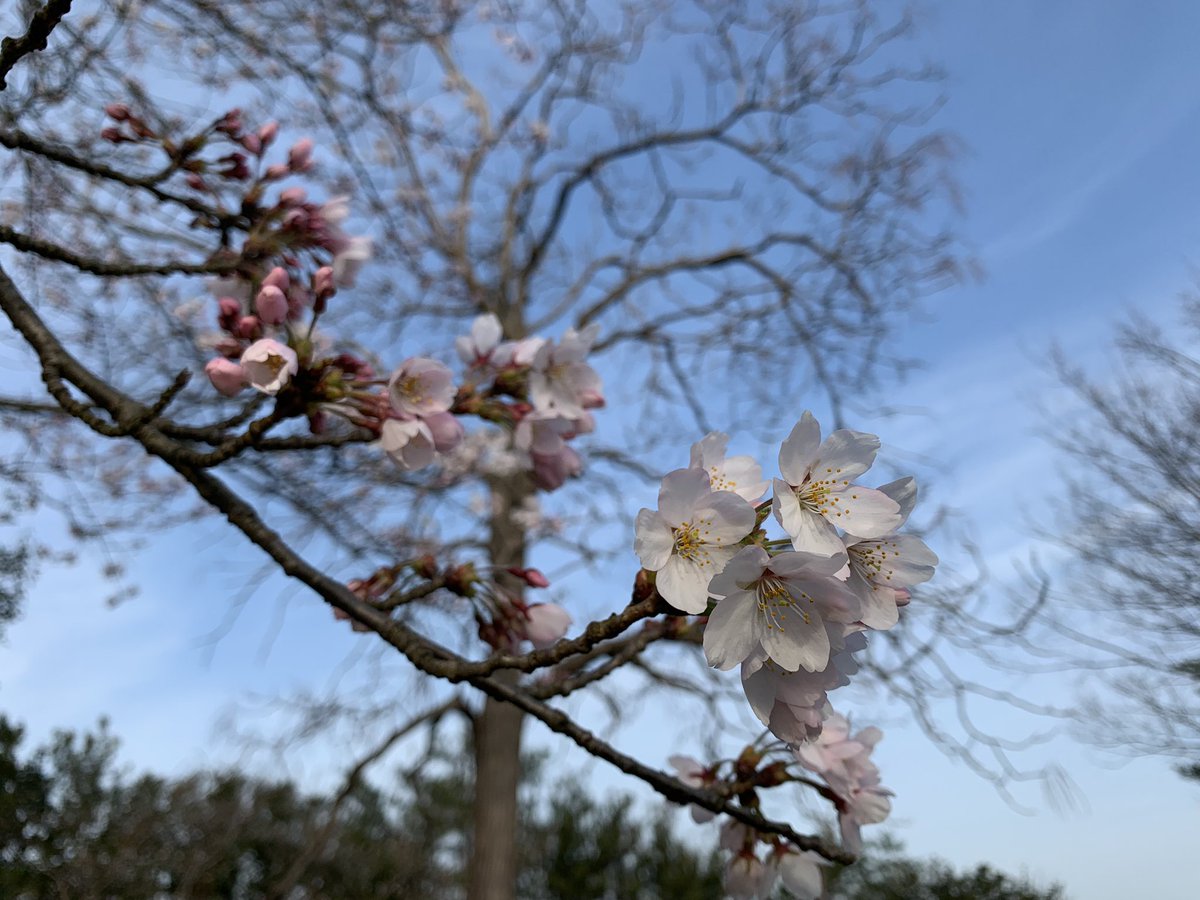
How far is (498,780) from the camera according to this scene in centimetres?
571

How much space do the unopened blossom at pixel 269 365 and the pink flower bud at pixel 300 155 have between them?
0.71 m

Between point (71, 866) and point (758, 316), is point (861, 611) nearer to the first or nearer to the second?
point (71, 866)

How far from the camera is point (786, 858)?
4.30 feet

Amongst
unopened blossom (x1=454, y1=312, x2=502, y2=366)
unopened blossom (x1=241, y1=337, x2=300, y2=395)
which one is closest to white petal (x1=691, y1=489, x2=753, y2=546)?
unopened blossom (x1=241, y1=337, x2=300, y2=395)

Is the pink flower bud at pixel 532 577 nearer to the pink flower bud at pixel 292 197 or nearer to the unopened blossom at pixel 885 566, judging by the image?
the unopened blossom at pixel 885 566

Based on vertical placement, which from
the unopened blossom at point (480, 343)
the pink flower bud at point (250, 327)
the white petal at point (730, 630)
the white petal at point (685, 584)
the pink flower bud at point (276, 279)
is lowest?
the white petal at point (730, 630)

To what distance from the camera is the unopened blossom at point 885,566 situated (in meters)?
0.89

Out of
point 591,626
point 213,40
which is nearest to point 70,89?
point 213,40

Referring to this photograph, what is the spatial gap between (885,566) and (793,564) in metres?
0.14

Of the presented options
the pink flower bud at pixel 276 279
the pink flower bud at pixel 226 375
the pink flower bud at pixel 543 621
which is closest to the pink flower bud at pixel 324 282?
the pink flower bud at pixel 276 279

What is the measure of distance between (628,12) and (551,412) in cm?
679

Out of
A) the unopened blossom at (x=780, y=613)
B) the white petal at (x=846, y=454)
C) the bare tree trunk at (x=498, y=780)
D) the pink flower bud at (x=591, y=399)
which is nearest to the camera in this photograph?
the unopened blossom at (x=780, y=613)

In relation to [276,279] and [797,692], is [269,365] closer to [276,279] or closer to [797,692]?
[276,279]

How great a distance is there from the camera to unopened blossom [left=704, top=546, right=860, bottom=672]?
2.67 feet
